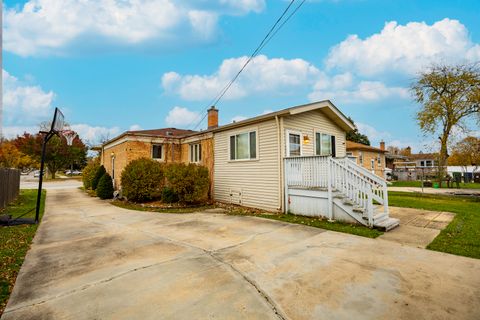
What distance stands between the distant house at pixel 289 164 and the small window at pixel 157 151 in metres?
0.25

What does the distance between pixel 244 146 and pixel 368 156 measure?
2364cm

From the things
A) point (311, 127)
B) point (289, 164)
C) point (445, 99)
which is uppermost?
point (445, 99)

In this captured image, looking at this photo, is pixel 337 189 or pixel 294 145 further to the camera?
pixel 294 145

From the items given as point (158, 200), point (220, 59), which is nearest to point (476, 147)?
point (220, 59)

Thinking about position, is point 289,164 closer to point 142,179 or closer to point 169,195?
point 169,195

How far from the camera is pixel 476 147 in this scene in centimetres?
2870

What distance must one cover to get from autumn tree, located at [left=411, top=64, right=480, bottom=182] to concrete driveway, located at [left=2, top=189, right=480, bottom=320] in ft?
72.8

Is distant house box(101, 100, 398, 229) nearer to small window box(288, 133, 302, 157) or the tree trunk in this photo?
small window box(288, 133, 302, 157)

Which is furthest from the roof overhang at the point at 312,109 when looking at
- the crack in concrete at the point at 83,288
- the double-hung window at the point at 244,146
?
the crack in concrete at the point at 83,288

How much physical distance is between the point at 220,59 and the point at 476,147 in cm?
3252

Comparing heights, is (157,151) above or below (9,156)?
below

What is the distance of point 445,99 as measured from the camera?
2112 cm

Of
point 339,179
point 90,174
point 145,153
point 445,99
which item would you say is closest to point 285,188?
point 339,179

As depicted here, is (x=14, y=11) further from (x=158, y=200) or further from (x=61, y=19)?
(x=158, y=200)
